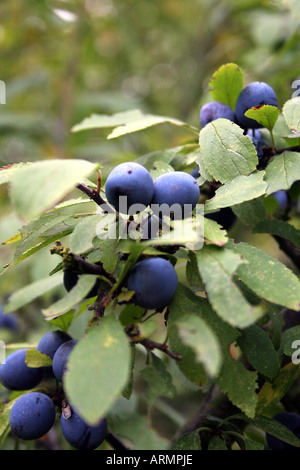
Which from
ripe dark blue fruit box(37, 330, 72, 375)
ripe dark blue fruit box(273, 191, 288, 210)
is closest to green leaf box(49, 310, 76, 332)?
ripe dark blue fruit box(37, 330, 72, 375)

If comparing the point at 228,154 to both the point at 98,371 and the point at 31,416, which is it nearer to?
the point at 98,371

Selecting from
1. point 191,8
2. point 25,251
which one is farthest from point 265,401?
point 191,8

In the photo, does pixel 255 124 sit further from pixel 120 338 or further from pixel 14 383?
pixel 14 383

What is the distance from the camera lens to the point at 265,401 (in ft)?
2.70

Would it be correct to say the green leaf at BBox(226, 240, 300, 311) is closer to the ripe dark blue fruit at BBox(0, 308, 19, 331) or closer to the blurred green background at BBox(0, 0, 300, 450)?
the blurred green background at BBox(0, 0, 300, 450)

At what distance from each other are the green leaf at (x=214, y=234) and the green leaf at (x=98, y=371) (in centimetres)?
17

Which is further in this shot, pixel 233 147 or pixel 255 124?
pixel 255 124

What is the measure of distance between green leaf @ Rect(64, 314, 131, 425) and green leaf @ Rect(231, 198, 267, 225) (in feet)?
1.30

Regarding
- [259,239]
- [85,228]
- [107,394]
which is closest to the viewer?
[107,394]

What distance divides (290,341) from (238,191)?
0.26 meters

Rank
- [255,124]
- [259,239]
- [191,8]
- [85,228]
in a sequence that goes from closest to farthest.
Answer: [85,228] < [255,124] < [259,239] < [191,8]

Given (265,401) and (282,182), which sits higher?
(282,182)

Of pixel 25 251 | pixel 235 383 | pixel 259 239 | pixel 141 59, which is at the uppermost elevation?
pixel 25 251

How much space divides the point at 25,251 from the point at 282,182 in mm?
410
